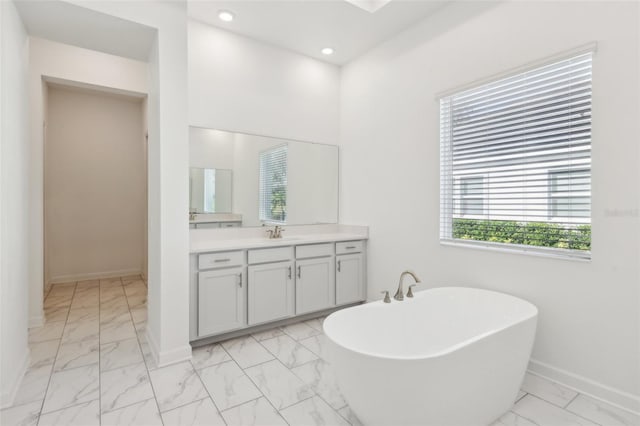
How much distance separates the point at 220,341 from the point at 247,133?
6.48 ft

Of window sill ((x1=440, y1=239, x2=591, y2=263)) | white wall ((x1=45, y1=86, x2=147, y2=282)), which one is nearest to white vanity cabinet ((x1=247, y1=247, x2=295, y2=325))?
window sill ((x1=440, y1=239, x2=591, y2=263))

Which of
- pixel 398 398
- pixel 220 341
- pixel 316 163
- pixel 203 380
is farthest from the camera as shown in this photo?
pixel 316 163

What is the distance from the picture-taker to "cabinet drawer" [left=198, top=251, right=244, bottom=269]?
264 cm

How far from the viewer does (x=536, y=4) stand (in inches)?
87.4

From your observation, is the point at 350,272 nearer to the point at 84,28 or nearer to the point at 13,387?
the point at 13,387

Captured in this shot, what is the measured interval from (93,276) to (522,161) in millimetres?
5684

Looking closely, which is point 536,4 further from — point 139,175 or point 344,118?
point 139,175

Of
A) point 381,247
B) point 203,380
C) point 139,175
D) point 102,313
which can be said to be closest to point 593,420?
point 381,247

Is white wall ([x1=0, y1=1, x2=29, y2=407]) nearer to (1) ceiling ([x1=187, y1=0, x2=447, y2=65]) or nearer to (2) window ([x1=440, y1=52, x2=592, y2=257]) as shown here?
(1) ceiling ([x1=187, y1=0, x2=447, y2=65])

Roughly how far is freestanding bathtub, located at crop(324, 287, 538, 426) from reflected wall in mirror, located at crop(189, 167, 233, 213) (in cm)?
183

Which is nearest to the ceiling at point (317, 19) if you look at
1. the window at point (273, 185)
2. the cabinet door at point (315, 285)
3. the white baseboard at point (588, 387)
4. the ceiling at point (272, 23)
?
the ceiling at point (272, 23)

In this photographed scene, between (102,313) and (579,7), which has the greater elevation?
(579,7)

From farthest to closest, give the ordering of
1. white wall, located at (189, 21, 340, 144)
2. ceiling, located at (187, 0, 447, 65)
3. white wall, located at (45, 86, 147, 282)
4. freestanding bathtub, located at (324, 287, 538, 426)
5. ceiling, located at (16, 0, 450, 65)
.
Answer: white wall, located at (45, 86, 147, 282), white wall, located at (189, 21, 340, 144), ceiling, located at (187, 0, 447, 65), ceiling, located at (16, 0, 450, 65), freestanding bathtub, located at (324, 287, 538, 426)

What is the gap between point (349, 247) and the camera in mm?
3527
